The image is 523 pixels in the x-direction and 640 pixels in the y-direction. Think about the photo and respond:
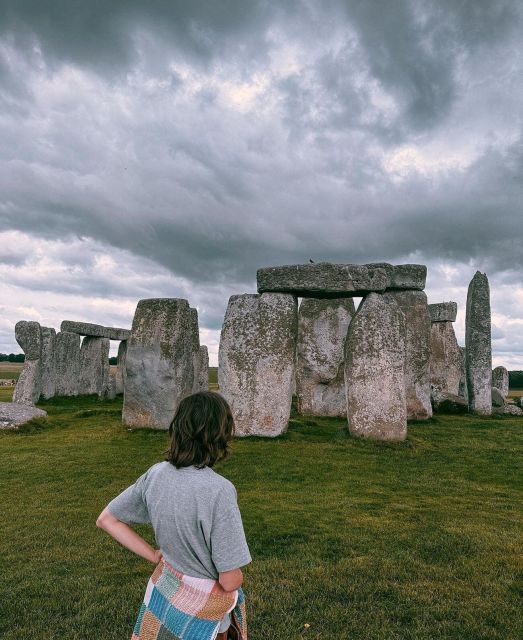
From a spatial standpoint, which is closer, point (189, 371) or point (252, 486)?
point (252, 486)

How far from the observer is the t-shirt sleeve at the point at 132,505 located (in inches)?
88.5

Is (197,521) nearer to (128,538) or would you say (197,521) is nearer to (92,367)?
(128,538)

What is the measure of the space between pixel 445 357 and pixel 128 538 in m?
18.3

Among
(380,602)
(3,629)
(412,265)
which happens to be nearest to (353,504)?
(380,602)

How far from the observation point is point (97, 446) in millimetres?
9422

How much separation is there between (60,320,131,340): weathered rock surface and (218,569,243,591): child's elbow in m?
18.5

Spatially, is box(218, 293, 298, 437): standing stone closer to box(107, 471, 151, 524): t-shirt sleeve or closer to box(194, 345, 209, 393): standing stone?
box(194, 345, 209, 393): standing stone

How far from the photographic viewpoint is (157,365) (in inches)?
437

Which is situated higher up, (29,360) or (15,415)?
(29,360)

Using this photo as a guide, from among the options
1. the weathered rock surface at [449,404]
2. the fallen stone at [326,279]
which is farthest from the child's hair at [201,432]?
the weathered rock surface at [449,404]

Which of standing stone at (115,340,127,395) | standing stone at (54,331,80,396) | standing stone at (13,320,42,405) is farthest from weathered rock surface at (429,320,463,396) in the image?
standing stone at (54,331,80,396)

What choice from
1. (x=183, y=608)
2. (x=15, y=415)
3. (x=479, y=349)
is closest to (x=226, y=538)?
(x=183, y=608)

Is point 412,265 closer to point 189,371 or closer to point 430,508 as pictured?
point 189,371

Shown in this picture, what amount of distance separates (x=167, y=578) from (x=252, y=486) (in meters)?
4.79
